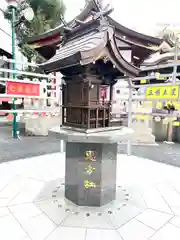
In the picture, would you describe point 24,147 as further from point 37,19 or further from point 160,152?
point 37,19

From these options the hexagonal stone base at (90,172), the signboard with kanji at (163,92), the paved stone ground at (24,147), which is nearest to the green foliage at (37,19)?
the paved stone ground at (24,147)

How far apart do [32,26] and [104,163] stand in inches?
312

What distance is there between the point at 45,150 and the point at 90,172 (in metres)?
3.24

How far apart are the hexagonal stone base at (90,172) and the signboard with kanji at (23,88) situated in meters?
3.07

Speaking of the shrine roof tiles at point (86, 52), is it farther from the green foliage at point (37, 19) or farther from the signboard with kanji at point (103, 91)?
the green foliage at point (37, 19)

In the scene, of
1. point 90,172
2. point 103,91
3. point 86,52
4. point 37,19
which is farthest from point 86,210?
point 37,19

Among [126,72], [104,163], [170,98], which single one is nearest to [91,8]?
[126,72]

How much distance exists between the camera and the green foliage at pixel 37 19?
325 inches

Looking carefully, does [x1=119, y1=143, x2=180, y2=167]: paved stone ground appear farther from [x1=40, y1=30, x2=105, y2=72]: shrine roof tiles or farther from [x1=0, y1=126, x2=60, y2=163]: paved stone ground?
[x1=40, y1=30, x2=105, y2=72]: shrine roof tiles

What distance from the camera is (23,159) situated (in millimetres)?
4695

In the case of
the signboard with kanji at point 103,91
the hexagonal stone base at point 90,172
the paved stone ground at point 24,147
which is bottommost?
the paved stone ground at point 24,147

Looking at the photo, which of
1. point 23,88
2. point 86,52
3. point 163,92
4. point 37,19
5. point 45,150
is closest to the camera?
point 86,52

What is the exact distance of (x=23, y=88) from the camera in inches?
202

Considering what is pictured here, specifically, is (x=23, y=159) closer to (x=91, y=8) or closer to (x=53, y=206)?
(x=53, y=206)
